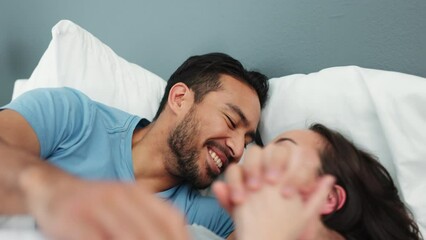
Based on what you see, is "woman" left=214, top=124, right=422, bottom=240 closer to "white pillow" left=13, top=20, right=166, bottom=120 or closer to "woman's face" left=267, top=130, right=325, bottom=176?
"woman's face" left=267, top=130, right=325, bottom=176

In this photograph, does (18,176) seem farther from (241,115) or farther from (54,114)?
(241,115)

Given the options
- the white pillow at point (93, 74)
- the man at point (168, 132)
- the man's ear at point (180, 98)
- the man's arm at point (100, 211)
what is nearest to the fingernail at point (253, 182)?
the man's arm at point (100, 211)

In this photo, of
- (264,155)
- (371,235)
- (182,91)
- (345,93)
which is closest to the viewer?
(264,155)

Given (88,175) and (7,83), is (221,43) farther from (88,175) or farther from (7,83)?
(7,83)

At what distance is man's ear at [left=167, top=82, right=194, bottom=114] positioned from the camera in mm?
979

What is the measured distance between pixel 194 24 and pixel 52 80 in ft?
1.43

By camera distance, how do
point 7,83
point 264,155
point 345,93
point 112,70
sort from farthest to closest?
point 7,83 → point 112,70 → point 345,93 → point 264,155

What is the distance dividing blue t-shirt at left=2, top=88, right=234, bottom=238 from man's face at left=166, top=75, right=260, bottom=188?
7 cm

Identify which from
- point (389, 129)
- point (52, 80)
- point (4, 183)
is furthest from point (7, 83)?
point (389, 129)

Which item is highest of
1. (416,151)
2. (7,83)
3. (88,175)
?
(416,151)

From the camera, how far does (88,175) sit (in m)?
0.82

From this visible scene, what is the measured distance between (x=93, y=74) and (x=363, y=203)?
0.79m

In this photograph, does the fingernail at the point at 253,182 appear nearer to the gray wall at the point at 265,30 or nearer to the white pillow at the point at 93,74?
the gray wall at the point at 265,30

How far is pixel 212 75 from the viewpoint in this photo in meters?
1.00
